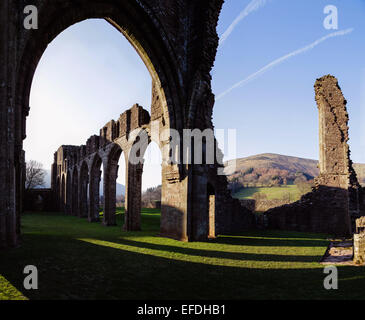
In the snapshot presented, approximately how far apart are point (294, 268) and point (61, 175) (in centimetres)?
2976

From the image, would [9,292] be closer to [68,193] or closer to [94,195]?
[94,195]

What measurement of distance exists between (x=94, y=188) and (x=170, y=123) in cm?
1079

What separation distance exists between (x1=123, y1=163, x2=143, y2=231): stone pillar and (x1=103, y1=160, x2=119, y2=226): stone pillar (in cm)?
257

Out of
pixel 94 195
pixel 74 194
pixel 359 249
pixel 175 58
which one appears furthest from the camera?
pixel 74 194

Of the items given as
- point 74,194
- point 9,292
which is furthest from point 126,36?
point 74,194

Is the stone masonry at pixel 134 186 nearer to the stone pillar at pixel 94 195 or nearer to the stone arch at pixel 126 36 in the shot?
the stone pillar at pixel 94 195

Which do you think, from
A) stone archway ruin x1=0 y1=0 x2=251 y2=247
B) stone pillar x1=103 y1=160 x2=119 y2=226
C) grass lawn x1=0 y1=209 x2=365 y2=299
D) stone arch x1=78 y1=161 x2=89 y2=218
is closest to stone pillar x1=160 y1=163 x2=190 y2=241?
stone archway ruin x1=0 y1=0 x2=251 y2=247

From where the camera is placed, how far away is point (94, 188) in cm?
1736

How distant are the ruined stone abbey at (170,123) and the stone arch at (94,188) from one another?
130 mm

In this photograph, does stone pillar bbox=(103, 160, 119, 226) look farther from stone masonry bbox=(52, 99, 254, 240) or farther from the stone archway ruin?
the stone archway ruin

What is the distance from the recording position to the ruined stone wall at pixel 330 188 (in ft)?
40.9

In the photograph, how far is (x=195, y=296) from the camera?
3.01m

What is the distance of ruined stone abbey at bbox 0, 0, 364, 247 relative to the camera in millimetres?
5176
